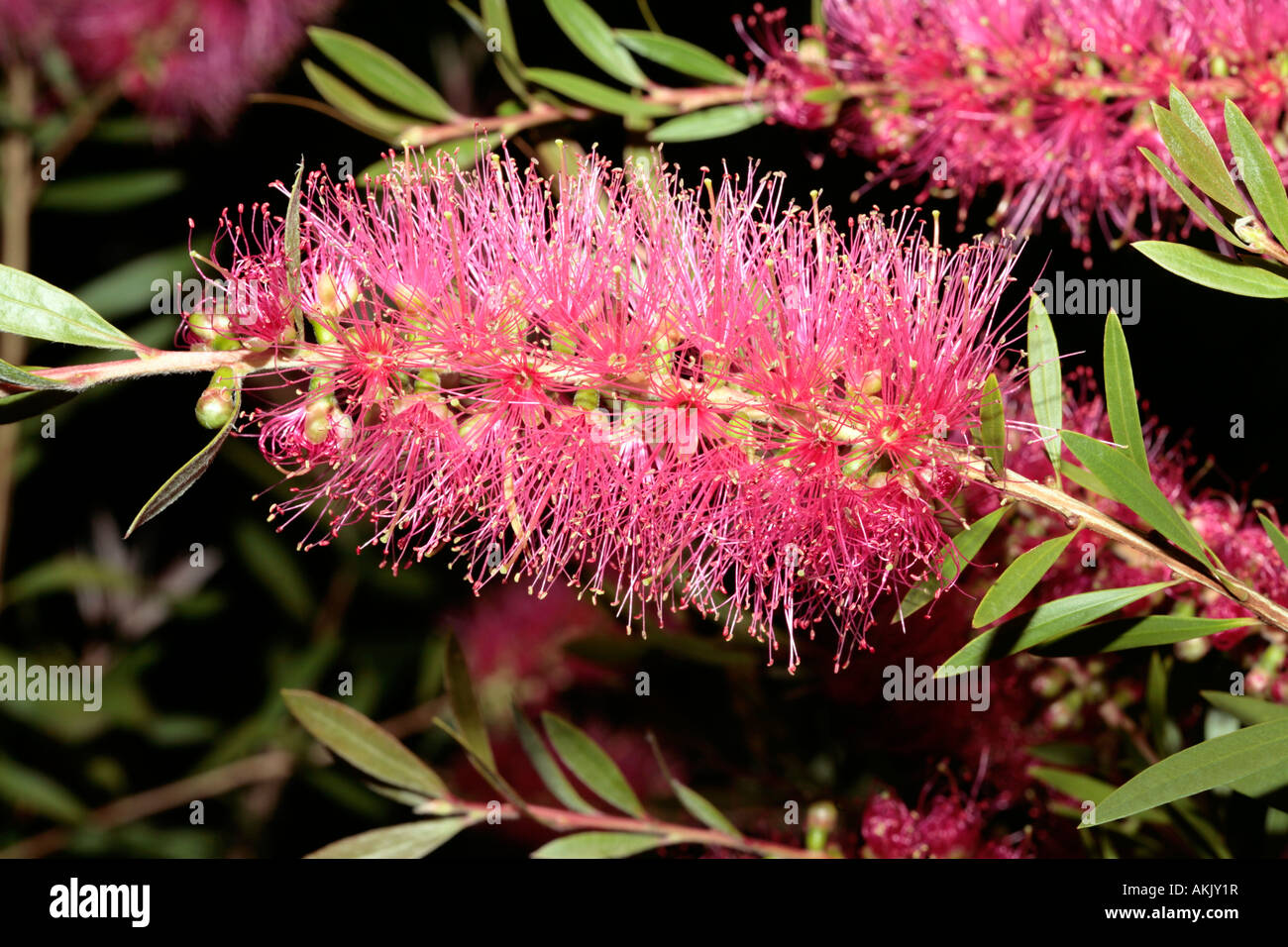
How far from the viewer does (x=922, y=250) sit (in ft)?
2.74

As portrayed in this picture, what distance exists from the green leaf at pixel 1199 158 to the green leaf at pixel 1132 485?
0.18 metres

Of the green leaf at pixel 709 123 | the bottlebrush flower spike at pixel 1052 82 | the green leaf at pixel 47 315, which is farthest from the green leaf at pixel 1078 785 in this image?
the green leaf at pixel 47 315

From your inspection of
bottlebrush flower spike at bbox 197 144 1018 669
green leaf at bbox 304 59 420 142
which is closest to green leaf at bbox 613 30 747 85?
green leaf at bbox 304 59 420 142

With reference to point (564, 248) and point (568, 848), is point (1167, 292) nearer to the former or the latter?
point (564, 248)

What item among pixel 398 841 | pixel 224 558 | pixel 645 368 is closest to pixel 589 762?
pixel 398 841

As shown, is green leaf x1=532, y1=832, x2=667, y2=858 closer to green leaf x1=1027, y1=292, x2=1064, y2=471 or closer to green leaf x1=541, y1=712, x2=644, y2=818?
green leaf x1=541, y1=712, x2=644, y2=818

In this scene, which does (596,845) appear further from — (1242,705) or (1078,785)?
(1242,705)

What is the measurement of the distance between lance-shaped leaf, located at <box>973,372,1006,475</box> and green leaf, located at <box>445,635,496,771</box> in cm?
52

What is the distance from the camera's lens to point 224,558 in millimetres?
2092

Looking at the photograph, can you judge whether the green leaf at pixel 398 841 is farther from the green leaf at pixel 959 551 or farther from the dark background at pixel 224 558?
the dark background at pixel 224 558

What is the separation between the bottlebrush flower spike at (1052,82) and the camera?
1.02 m

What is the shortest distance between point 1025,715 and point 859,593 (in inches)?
15.5

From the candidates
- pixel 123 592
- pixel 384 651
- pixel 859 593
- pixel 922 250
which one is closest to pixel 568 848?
pixel 859 593

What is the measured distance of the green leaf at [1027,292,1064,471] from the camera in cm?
79
